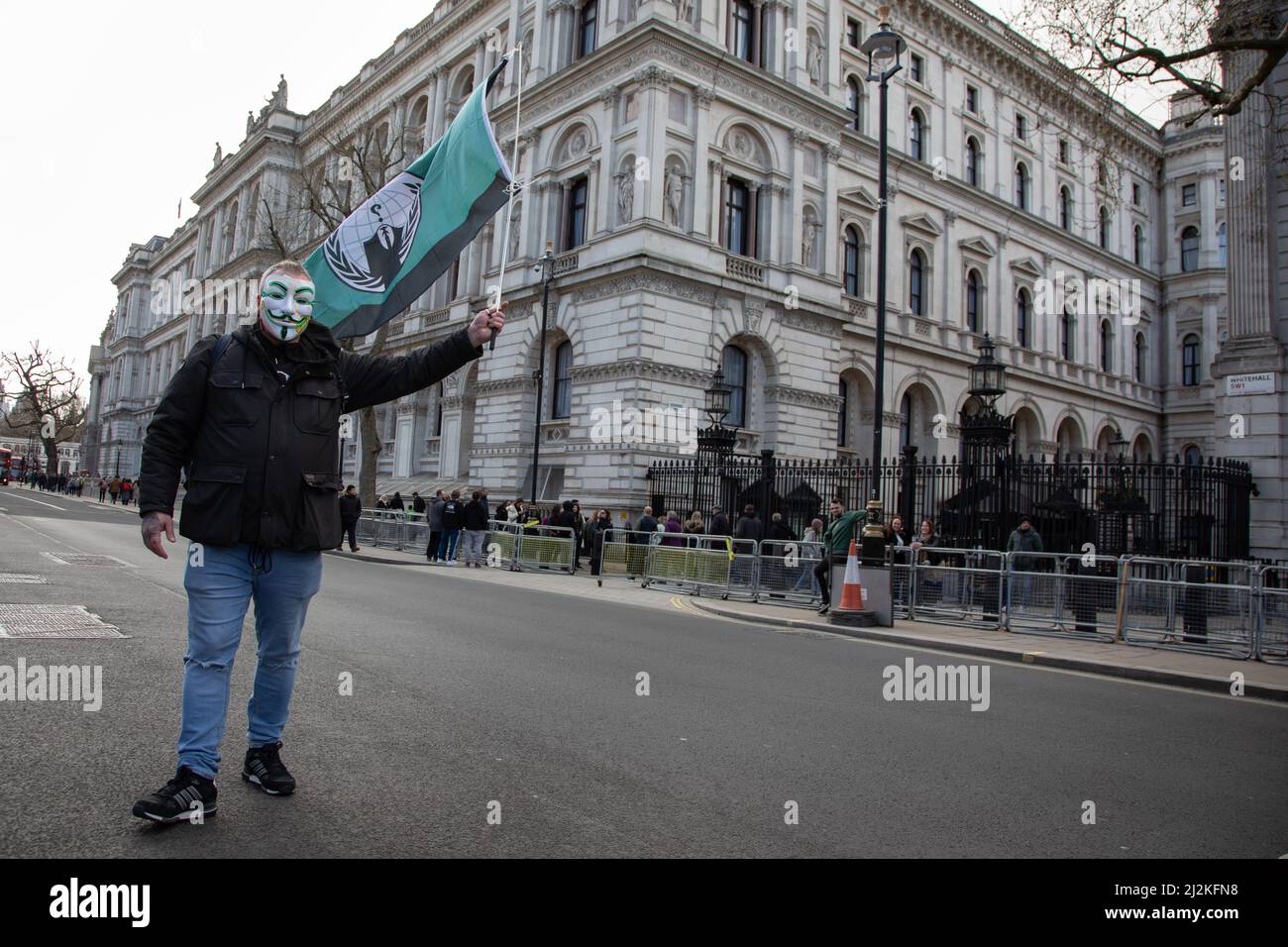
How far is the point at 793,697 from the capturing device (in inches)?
282

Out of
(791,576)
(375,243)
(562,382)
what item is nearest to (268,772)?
(375,243)

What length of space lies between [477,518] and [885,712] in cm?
1761

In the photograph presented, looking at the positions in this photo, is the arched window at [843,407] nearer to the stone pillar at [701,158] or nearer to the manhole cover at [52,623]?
the stone pillar at [701,158]

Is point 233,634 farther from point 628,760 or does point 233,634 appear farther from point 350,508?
point 350,508

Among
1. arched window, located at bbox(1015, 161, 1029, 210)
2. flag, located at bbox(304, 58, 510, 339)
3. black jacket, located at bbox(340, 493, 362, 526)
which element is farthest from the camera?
arched window, located at bbox(1015, 161, 1029, 210)

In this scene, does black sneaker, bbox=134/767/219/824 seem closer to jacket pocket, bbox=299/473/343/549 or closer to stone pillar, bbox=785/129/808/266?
jacket pocket, bbox=299/473/343/549

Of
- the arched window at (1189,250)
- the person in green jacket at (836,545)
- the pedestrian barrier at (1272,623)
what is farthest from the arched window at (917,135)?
the pedestrian barrier at (1272,623)

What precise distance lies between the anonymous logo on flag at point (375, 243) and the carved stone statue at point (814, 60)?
31451 millimetres

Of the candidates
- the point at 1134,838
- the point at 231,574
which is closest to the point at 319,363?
the point at 231,574

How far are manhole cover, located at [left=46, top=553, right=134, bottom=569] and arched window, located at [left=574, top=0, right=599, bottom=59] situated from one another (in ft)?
82.0

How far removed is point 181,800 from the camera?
349cm

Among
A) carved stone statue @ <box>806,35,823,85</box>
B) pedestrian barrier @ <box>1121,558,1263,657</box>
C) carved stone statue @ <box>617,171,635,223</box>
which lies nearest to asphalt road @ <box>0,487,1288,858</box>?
pedestrian barrier @ <box>1121,558,1263,657</box>

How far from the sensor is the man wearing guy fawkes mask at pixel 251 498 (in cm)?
377

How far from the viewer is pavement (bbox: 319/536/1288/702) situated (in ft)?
30.9
